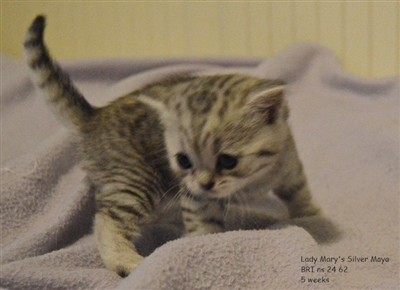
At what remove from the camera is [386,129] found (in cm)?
178

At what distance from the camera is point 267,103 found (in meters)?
1.15

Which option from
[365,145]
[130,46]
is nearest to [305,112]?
[365,145]

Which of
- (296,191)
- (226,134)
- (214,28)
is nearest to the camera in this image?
(226,134)

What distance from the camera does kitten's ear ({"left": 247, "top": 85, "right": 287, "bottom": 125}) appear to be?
1.13 metres

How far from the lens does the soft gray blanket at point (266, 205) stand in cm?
105

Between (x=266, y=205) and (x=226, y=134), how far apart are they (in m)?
0.33

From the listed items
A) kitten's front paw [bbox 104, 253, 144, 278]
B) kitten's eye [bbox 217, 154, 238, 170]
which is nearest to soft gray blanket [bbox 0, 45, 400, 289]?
kitten's front paw [bbox 104, 253, 144, 278]

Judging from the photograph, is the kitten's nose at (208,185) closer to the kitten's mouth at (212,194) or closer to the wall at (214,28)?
the kitten's mouth at (212,194)

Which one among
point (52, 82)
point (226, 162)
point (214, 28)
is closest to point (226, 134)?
point (226, 162)

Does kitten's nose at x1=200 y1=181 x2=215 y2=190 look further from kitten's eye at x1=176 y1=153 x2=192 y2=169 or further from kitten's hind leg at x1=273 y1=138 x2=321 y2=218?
kitten's hind leg at x1=273 y1=138 x2=321 y2=218

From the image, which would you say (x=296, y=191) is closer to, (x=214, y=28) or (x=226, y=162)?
(x=226, y=162)

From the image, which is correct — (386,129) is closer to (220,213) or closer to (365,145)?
(365,145)

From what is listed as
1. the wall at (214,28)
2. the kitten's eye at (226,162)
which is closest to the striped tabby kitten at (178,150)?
the kitten's eye at (226,162)

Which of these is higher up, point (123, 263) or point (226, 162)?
point (226, 162)
